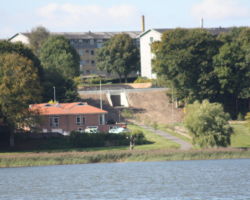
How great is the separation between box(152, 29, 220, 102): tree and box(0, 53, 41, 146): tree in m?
30.4

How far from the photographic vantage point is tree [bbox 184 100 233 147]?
88.2 meters

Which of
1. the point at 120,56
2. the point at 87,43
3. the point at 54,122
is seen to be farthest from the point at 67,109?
the point at 87,43

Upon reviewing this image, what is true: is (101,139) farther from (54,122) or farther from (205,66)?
(205,66)

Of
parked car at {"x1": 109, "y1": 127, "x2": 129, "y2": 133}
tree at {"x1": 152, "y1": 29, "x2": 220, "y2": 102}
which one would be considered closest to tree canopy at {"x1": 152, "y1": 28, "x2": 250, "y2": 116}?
tree at {"x1": 152, "y1": 29, "x2": 220, "y2": 102}

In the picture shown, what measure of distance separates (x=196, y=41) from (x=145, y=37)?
43.6 m

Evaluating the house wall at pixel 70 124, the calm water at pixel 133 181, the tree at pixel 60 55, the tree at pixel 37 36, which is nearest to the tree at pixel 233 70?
the house wall at pixel 70 124

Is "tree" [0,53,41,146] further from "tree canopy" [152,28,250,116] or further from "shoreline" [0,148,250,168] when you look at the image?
"tree canopy" [152,28,250,116]

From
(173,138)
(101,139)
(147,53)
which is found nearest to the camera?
(101,139)

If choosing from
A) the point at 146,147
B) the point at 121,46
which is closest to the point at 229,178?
the point at 146,147

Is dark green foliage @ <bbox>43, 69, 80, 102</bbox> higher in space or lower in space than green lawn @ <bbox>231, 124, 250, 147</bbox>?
higher

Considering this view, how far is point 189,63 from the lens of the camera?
409 feet

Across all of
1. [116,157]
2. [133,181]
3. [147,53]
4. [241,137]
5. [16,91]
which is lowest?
[133,181]

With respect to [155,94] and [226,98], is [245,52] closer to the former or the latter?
[226,98]

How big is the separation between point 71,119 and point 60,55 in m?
43.7
